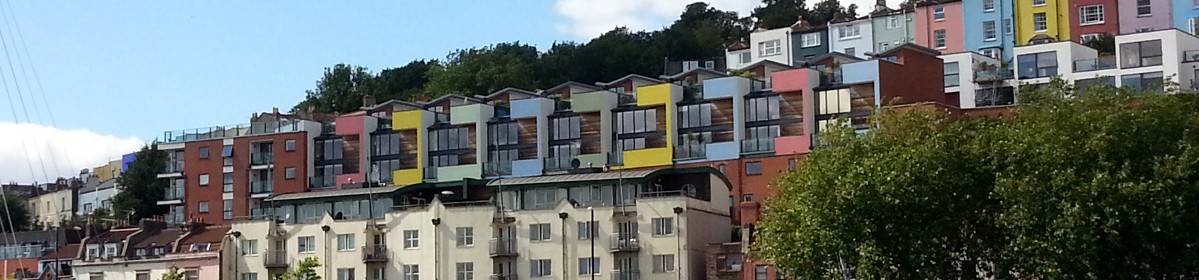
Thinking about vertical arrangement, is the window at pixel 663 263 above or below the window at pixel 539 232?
below

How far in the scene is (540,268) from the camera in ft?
281

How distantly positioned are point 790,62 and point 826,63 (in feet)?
78.2

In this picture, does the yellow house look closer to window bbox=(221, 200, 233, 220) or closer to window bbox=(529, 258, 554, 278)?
window bbox=(529, 258, 554, 278)

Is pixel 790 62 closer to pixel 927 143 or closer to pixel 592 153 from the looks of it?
pixel 592 153

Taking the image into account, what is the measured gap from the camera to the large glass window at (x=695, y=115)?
335 feet

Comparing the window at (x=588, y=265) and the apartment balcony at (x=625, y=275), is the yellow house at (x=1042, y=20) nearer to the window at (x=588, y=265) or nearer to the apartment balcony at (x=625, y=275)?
the apartment balcony at (x=625, y=275)

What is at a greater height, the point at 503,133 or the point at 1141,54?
the point at 1141,54

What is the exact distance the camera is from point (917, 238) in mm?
68062

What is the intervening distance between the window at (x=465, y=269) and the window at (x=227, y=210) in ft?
117

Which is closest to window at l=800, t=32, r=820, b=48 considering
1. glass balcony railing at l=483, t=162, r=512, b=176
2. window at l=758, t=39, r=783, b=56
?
window at l=758, t=39, r=783, b=56

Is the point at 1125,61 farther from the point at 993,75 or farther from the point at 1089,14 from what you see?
the point at 1089,14

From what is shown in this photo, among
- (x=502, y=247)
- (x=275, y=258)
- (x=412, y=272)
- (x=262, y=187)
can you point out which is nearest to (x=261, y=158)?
(x=262, y=187)

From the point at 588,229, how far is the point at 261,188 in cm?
3975

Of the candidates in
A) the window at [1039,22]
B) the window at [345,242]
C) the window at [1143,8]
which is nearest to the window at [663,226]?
the window at [345,242]
